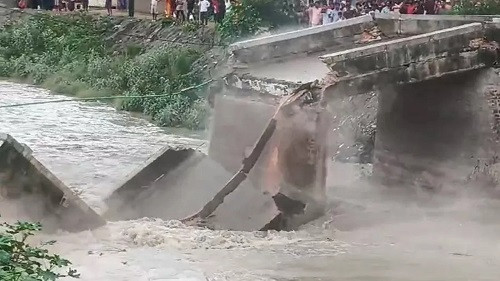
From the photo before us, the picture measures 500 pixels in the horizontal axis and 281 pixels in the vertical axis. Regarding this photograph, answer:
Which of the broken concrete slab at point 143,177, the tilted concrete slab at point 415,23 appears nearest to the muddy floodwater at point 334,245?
the broken concrete slab at point 143,177

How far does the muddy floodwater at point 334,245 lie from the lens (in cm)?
941

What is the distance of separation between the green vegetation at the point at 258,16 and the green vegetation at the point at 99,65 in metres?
1.63

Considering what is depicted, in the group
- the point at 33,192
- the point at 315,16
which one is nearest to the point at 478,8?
the point at 315,16

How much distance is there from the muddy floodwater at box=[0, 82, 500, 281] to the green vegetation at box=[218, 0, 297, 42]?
971 cm

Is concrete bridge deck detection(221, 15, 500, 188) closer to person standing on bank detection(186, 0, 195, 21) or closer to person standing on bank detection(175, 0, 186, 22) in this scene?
→ person standing on bank detection(186, 0, 195, 21)

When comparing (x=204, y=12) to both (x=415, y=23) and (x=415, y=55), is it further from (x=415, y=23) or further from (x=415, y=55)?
(x=415, y=55)

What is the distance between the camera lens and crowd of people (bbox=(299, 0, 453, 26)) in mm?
20219

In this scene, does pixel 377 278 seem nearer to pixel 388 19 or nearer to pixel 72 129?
pixel 388 19

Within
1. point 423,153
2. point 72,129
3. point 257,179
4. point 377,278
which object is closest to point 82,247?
point 257,179

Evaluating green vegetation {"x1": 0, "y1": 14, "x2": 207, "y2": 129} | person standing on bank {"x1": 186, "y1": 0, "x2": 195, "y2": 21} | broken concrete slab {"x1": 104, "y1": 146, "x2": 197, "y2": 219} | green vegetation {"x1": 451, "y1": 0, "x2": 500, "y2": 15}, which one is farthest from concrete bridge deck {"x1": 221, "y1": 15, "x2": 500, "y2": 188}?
person standing on bank {"x1": 186, "y1": 0, "x2": 195, "y2": 21}

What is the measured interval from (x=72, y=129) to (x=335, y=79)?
1121 cm

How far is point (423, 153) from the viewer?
42.7 ft

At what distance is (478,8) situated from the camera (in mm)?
19922

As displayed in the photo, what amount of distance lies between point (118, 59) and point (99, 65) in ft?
2.09
